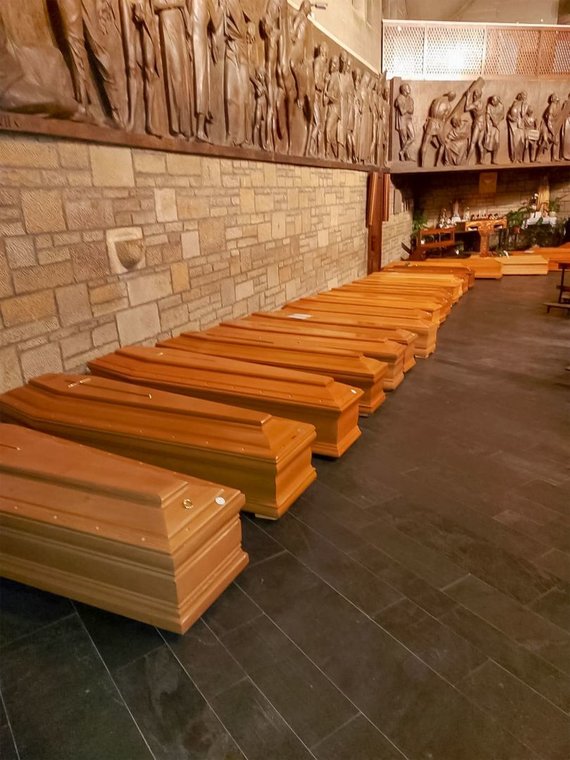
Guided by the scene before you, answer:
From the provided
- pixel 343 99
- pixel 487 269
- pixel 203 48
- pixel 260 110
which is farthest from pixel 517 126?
pixel 203 48

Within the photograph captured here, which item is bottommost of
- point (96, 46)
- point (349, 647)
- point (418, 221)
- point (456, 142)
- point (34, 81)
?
point (349, 647)

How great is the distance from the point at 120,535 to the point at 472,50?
10.3 metres

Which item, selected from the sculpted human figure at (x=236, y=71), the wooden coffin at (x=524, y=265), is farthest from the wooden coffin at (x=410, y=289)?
the wooden coffin at (x=524, y=265)

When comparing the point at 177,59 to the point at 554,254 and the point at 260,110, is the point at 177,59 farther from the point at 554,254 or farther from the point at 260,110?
the point at 554,254

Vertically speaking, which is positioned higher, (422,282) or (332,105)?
(332,105)

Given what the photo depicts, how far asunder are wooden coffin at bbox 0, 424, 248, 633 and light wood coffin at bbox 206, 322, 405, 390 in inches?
76.6

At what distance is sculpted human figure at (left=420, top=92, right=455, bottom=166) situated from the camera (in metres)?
8.54

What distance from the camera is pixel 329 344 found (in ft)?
12.1

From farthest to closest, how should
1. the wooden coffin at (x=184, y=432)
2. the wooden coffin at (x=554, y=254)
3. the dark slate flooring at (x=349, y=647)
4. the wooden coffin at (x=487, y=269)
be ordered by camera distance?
1. the wooden coffin at (x=554, y=254)
2. the wooden coffin at (x=487, y=269)
3. the wooden coffin at (x=184, y=432)
4. the dark slate flooring at (x=349, y=647)

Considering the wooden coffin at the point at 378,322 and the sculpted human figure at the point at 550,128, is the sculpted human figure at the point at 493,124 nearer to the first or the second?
the sculpted human figure at the point at 550,128

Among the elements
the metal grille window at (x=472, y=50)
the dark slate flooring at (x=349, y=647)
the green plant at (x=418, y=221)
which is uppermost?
the metal grille window at (x=472, y=50)

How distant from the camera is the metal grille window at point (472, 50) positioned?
8.33m

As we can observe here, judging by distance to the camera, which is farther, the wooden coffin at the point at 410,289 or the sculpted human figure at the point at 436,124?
the sculpted human figure at the point at 436,124

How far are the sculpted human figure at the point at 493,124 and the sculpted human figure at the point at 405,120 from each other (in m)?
1.46
